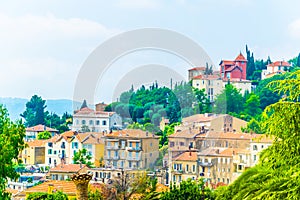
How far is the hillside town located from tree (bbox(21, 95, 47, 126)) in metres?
5.18

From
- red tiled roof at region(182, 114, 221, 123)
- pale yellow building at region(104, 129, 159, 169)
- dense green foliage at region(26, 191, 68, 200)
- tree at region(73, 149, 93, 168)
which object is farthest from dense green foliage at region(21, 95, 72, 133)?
dense green foliage at region(26, 191, 68, 200)

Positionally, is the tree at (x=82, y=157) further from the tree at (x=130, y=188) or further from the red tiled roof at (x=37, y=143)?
the tree at (x=130, y=188)

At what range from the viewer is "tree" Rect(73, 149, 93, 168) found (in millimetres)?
30428

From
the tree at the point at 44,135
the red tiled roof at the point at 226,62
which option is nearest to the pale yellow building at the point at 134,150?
the tree at the point at 44,135

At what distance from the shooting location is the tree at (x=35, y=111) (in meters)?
44.2

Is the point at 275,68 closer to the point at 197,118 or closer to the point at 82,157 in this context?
the point at 197,118

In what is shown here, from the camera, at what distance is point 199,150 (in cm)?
2828

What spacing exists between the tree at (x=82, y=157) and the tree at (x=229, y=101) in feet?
25.3

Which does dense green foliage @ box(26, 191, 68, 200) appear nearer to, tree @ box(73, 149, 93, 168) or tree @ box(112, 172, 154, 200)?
tree @ box(112, 172, 154, 200)

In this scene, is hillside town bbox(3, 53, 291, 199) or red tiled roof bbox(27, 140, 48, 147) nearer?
hillside town bbox(3, 53, 291, 199)

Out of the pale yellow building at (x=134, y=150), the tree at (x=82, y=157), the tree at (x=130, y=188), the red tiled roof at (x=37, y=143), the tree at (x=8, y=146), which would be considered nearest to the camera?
the tree at (x=8, y=146)

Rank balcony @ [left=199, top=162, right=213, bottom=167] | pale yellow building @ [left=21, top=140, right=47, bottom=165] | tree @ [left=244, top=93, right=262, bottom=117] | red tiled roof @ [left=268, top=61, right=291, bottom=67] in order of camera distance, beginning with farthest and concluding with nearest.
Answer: red tiled roof @ [left=268, top=61, right=291, bottom=67] < tree @ [left=244, top=93, right=262, bottom=117] < pale yellow building @ [left=21, top=140, right=47, bottom=165] < balcony @ [left=199, top=162, right=213, bottom=167]

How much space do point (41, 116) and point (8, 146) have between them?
37.4 meters

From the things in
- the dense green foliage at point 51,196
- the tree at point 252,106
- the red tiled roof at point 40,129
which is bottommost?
the dense green foliage at point 51,196
